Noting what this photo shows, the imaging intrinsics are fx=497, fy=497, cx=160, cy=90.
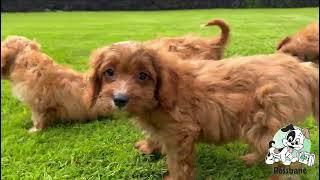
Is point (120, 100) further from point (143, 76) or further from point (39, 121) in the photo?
point (39, 121)

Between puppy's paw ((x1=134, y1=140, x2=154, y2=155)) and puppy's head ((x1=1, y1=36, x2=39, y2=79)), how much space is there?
197cm

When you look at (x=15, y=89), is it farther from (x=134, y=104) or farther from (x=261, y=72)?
(x=261, y=72)

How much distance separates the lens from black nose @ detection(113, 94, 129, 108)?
11.3 ft

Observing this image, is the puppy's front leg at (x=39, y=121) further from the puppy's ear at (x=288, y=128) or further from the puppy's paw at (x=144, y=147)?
the puppy's ear at (x=288, y=128)

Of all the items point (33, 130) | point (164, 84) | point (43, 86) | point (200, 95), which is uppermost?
point (164, 84)

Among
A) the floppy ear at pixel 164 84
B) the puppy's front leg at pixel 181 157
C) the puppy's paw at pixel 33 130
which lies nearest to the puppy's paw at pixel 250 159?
the puppy's front leg at pixel 181 157

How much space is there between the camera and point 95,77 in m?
3.88

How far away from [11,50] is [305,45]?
3.32 m

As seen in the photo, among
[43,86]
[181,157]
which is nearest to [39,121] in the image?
[43,86]

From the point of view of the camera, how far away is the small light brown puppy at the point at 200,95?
358 centimetres

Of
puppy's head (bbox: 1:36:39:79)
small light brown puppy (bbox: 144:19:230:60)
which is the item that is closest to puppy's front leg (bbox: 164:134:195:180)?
small light brown puppy (bbox: 144:19:230:60)

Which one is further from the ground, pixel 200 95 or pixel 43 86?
pixel 200 95

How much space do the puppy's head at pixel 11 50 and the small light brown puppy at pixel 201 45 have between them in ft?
5.27

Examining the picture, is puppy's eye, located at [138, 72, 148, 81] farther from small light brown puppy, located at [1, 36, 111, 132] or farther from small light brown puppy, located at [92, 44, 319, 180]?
small light brown puppy, located at [1, 36, 111, 132]
